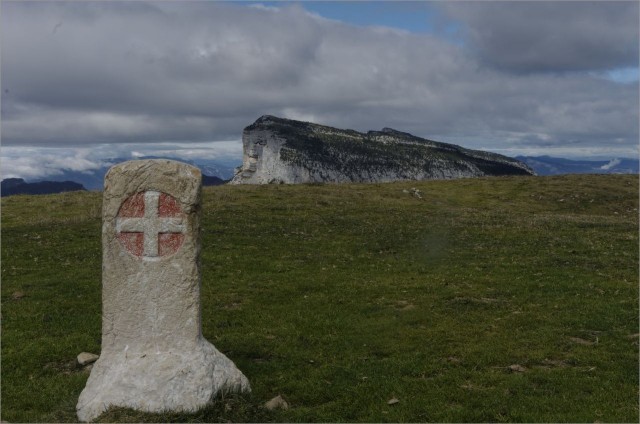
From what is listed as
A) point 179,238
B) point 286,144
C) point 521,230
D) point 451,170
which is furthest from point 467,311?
point 451,170

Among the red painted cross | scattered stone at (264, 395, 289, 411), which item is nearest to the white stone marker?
the red painted cross

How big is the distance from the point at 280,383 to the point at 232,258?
14.4 m

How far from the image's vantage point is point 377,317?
18531 millimetres

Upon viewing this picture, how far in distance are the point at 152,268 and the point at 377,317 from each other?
879 cm

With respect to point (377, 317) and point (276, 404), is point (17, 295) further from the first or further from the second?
A: point (276, 404)

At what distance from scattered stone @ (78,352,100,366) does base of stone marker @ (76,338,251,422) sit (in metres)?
2.89

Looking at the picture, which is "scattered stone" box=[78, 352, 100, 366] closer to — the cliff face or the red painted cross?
the red painted cross

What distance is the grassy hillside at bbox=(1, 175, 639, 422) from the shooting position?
12188 mm

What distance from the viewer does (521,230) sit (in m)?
36.7

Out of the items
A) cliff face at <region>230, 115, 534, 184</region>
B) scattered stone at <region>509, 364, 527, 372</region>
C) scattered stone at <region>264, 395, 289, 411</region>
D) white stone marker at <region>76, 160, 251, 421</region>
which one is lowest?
scattered stone at <region>264, 395, 289, 411</region>

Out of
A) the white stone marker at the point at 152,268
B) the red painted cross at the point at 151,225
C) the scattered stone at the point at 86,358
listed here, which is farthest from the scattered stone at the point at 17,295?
the red painted cross at the point at 151,225

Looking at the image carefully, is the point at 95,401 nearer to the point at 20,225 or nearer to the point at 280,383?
the point at 280,383

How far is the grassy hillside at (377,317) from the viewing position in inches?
480

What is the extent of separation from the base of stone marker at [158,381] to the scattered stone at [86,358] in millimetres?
2887
